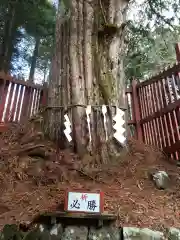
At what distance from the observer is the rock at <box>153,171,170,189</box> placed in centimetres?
301

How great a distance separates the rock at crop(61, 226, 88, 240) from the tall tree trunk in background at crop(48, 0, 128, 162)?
118cm

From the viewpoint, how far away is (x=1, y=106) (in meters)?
4.68

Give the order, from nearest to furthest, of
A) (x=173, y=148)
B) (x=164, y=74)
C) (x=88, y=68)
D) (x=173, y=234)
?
(x=173, y=234) < (x=88, y=68) < (x=173, y=148) < (x=164, y=74)

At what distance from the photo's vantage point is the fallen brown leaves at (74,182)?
7.82ft

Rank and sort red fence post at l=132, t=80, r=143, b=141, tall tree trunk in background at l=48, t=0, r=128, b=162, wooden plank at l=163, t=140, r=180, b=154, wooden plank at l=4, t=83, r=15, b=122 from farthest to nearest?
red fence post at l=132, t=80, r=143, b=141
wooden plank at l=4, t=83, r=15, b=122
wooden plank at l=163, t=140, r=180, b=154
tall tree trunk in background at l=48, t=0, r=128, b=162

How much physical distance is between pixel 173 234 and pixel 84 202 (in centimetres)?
78

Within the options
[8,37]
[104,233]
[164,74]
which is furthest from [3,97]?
[8,37]

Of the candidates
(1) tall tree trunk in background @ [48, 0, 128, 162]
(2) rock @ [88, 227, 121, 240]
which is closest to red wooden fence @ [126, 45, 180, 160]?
(1) tall tree trunk in background @ [48, 0, 128, 162]

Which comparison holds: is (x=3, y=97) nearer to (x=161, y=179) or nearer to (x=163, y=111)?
(x=163, y=111)

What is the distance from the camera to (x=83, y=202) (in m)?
2.15

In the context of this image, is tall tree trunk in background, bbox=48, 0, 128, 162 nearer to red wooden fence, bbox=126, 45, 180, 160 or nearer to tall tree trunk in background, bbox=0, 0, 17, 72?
red wooden fence, bbox=126, 45, 180, 160

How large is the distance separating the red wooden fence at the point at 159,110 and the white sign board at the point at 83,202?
2.27 m

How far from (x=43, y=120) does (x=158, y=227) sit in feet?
7.12

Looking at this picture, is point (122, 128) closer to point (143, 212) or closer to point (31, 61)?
point (143, 212)
